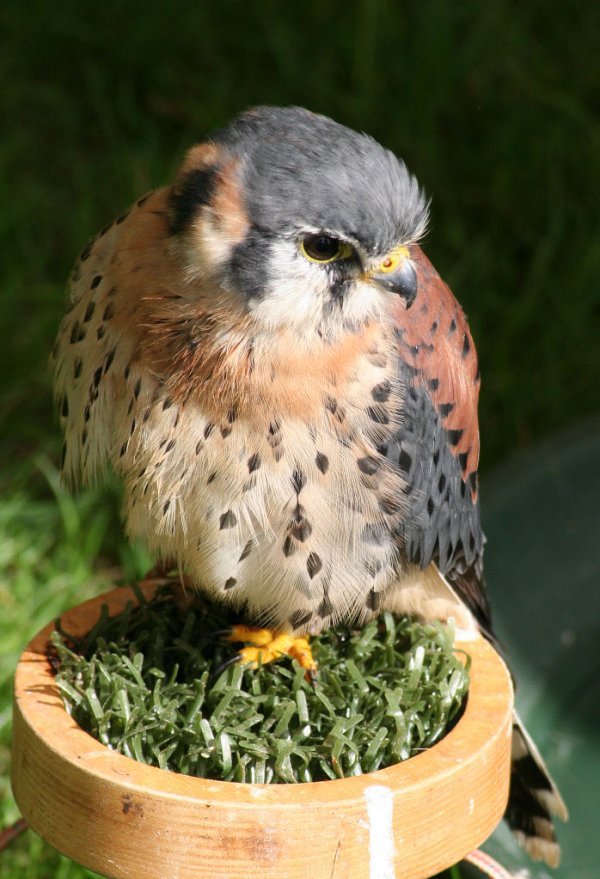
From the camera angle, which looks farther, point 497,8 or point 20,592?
point 497,8

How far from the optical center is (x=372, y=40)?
5137 mm

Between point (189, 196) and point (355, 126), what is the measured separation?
3.00 m

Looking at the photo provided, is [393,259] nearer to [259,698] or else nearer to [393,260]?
[393,260]

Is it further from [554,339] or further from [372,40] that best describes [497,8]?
[554,339]

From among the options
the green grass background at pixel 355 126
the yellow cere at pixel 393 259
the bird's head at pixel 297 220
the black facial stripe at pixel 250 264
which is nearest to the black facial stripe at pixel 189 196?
the bird's head at pixel 297 220

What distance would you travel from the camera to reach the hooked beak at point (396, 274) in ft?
6.88

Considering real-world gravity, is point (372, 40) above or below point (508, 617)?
above

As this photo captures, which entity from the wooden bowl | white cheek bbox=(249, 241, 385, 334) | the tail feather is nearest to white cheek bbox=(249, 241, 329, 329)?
white cheek bbox=(249, 241, 385, 334)

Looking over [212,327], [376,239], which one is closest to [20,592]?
[212,327]

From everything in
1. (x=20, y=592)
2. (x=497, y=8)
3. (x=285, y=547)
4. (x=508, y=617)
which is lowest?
(x=20, y=592)

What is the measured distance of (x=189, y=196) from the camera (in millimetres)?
2129

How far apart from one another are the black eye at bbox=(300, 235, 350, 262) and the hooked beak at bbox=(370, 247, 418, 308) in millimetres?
83

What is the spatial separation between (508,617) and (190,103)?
9.30 feet

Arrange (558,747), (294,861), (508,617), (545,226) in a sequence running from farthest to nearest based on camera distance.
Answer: (545,226) < (508,617) < (558,747) < (294,861)
